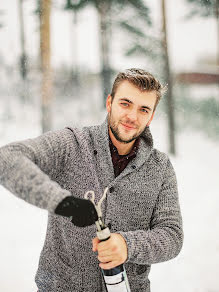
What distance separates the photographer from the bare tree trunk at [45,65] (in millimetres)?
3959

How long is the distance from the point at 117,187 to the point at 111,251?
357 mm

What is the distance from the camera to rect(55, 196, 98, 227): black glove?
845 millimetres

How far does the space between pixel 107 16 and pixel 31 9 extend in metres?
1.27

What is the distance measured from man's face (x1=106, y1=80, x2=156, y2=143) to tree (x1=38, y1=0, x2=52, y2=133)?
9.96 feet

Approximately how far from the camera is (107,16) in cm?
448

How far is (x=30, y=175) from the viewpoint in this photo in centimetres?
87

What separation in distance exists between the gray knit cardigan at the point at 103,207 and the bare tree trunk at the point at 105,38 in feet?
11.3

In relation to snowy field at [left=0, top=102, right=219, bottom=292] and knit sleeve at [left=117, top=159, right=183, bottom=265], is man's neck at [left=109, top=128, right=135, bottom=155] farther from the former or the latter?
snowy field at [left=0, top=102, right=219, bottom=292]

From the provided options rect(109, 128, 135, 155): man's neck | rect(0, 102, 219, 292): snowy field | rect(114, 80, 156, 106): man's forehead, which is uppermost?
rect(114, 80, 156, 106): man's forehead

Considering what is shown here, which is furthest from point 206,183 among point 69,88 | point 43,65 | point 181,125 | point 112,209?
point 112,209

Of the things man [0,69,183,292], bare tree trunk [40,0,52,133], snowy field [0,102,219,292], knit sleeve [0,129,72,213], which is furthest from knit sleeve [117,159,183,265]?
bare tree trunk [40,0,52,133]

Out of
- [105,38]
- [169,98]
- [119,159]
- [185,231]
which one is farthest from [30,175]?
[169,98]

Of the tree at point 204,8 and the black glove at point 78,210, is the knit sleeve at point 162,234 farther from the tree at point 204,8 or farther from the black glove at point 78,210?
the tree at point 204,8

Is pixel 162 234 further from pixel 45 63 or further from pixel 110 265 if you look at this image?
pixel 45 63
